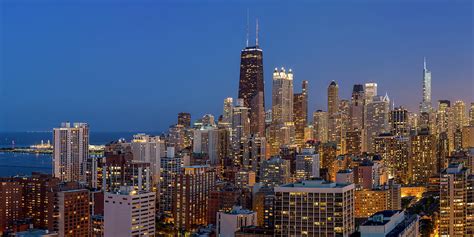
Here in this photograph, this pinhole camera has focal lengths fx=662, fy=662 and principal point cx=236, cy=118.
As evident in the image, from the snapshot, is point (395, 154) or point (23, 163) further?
point (23, 163)

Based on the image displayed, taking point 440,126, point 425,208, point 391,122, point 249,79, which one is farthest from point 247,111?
point 425,208

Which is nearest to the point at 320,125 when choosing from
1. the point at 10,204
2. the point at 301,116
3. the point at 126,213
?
the point at 301,116

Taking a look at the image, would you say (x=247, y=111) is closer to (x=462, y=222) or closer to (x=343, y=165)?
(x=343, y=165)

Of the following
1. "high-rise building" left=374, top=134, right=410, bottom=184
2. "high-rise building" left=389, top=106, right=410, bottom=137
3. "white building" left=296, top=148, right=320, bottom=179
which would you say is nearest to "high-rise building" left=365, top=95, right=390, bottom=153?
"high-rise building" left=389, top=106, right=410, bottom=137

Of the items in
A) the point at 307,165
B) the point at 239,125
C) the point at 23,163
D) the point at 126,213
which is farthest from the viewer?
the point at 239,125

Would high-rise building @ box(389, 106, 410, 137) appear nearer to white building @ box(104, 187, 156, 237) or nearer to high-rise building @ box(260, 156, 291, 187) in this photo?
high-rise building @ box(260, 156, 291, 187)

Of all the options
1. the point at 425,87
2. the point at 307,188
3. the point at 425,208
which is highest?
the point at 425,87

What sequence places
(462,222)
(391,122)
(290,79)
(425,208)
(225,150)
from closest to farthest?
(462,222), (425,208), (225,150), (391,122), (290,79)

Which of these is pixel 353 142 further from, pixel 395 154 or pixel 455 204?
pixel 455 204
